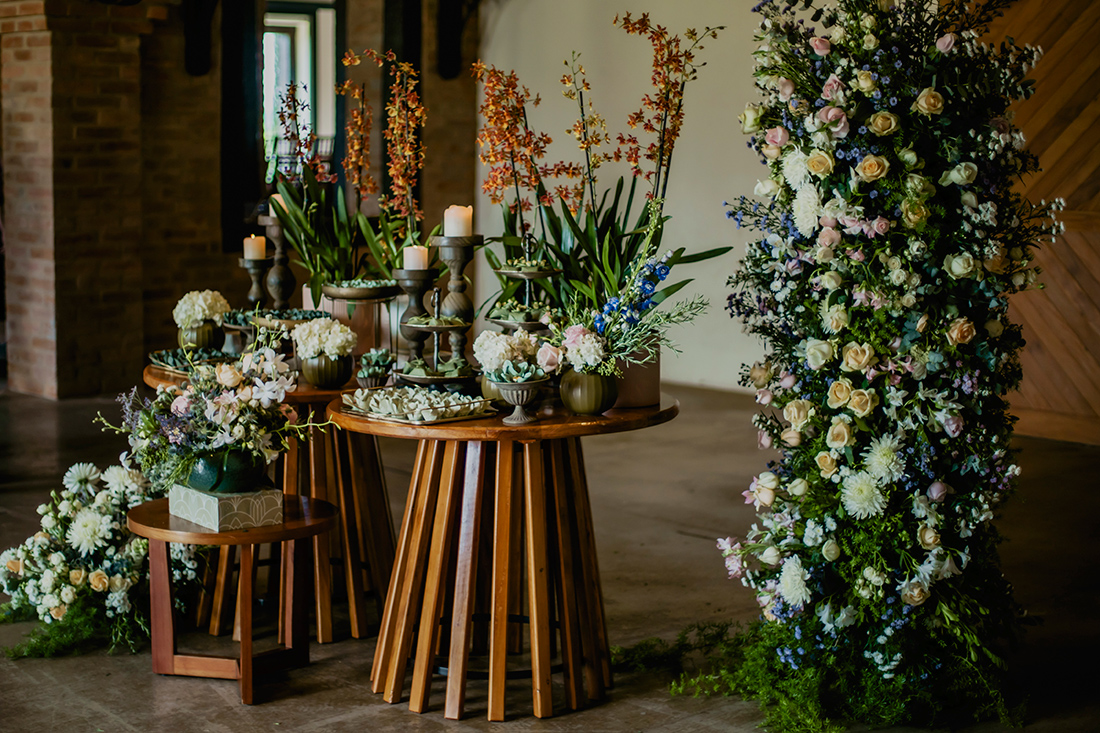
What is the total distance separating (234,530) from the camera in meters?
3.45

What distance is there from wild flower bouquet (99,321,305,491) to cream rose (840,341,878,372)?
1504 millimetres

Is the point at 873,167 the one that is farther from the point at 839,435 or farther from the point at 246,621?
the point at 246,621

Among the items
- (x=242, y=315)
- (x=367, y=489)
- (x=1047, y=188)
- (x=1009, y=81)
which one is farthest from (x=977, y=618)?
(x=1047, y=188)

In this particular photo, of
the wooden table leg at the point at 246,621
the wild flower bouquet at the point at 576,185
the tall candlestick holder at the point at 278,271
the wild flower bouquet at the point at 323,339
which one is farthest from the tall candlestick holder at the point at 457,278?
the tall candlestick holder at the point at 278,271

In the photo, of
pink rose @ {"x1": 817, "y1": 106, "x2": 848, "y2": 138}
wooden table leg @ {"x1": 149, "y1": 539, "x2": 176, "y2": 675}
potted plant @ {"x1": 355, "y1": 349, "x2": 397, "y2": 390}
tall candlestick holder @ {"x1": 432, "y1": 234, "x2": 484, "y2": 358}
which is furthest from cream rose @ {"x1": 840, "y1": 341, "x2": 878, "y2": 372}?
wooden table leg @ {"x1": 149, "y1": 539, "x2": 176, "y2": 675}

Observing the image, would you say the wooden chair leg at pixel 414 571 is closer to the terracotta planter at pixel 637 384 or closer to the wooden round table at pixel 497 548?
the wooden round table at pixel 497 548

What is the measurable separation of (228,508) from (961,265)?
2.01 meters

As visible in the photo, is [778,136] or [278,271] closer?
[778,136]

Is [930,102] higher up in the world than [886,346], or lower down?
higher up

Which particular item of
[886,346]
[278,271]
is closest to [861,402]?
[886,346]

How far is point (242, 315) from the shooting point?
436 centimetres

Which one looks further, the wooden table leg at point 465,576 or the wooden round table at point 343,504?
the wooden round table at point 343,504

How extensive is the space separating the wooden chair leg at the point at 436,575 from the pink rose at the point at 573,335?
0.40 m

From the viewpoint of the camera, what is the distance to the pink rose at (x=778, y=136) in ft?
10.9
